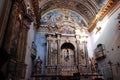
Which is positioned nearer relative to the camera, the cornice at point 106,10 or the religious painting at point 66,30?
the cornice at point 106,10

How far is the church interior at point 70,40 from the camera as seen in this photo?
31.2ft

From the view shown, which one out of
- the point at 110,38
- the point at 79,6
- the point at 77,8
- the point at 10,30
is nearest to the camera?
the point at 10,30

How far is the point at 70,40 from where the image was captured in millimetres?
14109

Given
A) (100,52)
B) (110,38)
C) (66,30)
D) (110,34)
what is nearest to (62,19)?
(66,30)

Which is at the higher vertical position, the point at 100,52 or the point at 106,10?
the point at 106,10

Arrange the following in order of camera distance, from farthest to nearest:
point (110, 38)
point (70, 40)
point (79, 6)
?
point (79, 6) → point (70, 40) → point (110, 38)

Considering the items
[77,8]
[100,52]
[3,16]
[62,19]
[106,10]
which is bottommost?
[100,52]

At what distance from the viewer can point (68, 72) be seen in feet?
40.3

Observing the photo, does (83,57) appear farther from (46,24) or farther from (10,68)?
(10,68)

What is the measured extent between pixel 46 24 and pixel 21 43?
24.4ft

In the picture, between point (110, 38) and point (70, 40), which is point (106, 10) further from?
point (70, 40)

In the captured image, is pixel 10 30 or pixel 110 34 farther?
pixel 110 34

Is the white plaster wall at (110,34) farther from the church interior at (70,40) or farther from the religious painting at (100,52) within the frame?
the religious painting at (100,52)

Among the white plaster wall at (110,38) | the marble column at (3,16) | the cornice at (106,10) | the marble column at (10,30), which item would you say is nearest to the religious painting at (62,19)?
the cornice at (106,10)
